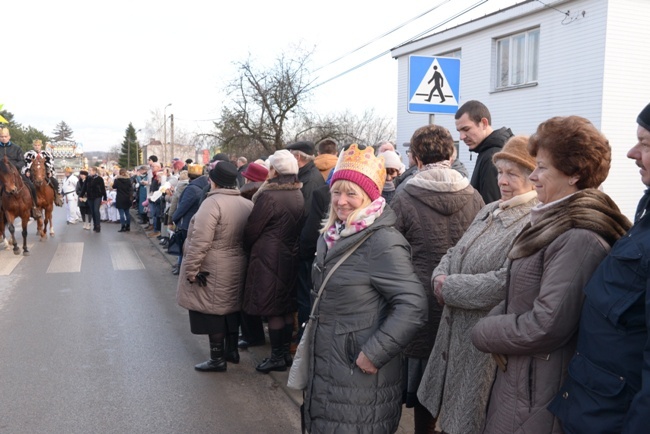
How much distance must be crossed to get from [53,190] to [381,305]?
53.2 feet

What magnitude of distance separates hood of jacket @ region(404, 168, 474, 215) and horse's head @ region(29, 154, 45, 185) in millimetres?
14957

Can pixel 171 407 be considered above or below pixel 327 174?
below

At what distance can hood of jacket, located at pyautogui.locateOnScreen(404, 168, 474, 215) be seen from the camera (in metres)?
3.70

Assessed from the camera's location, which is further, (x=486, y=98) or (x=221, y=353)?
(x=486, y=98)

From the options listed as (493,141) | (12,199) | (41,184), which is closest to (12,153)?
(41,184)

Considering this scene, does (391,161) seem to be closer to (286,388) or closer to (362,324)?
(286,388)

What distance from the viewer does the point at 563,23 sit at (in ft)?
53.3

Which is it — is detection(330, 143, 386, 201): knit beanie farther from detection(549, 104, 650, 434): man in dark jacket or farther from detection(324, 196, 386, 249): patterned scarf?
detection(549, 104, 650, 434): man in dark jacket

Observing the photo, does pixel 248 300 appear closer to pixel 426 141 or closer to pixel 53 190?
pixel 426 141

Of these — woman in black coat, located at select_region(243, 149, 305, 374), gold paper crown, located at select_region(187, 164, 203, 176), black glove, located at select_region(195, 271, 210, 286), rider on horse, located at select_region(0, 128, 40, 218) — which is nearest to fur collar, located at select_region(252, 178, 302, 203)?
woman in black coat, located at select_region(243, 149, 305, 374)

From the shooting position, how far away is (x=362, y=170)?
3.25m

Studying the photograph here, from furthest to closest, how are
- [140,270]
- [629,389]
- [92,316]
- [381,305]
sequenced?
[140,270] < [92,316] < [381,305] < [629,389]

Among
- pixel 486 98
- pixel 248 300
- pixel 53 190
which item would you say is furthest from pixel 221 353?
pixel 486 98

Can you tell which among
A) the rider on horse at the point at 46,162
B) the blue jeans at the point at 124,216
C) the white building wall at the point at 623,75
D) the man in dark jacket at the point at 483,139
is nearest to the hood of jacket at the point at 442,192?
the man in dark jacket at the point at 483,139
